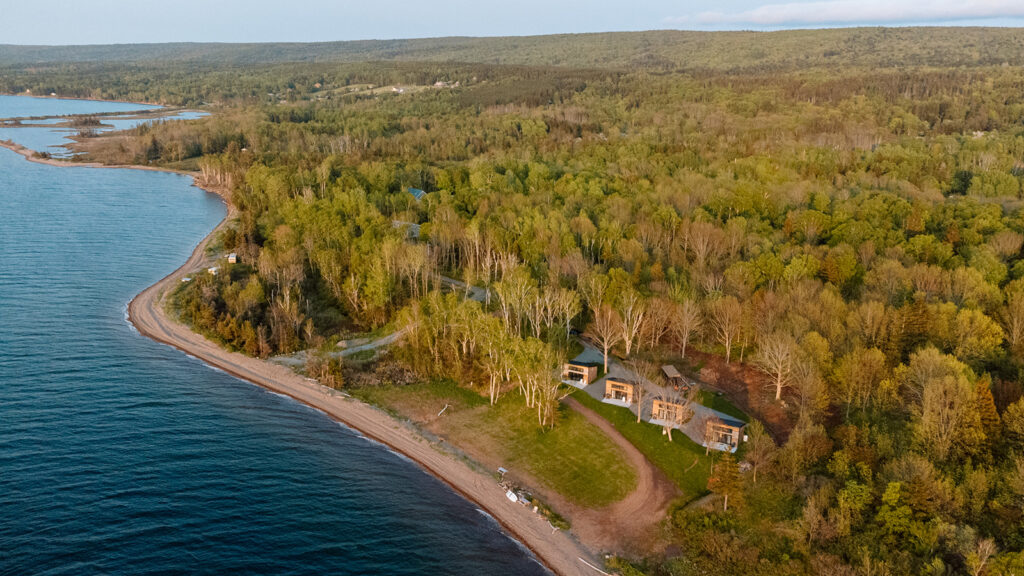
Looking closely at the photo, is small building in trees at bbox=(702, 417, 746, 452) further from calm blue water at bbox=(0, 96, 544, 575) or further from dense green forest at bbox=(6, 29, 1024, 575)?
calm blue water at bbox=(0, 96, 544, 575)

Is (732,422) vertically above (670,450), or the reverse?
(732,422)

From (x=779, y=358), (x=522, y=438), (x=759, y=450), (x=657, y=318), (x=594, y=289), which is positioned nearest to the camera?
(x=759, y=450)

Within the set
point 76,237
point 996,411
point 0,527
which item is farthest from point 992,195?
point 76,237

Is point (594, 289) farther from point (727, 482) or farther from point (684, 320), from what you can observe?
point (727, 482)

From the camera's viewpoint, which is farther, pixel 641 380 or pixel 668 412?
pixel 641 380

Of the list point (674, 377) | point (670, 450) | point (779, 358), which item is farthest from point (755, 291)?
point (670, 450)

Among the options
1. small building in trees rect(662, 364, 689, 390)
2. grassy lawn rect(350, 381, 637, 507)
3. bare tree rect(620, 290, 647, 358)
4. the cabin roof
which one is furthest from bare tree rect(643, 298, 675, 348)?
the cabin roof

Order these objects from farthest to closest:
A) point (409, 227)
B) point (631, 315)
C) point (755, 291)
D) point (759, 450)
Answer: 1. point (409, 227)
2. point (755, 291)
3. point (631, 315)
4. point (759, 450)

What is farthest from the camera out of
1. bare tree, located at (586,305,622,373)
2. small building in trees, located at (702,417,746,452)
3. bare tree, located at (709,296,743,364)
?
bare tree, located at (709,296,743,364)
